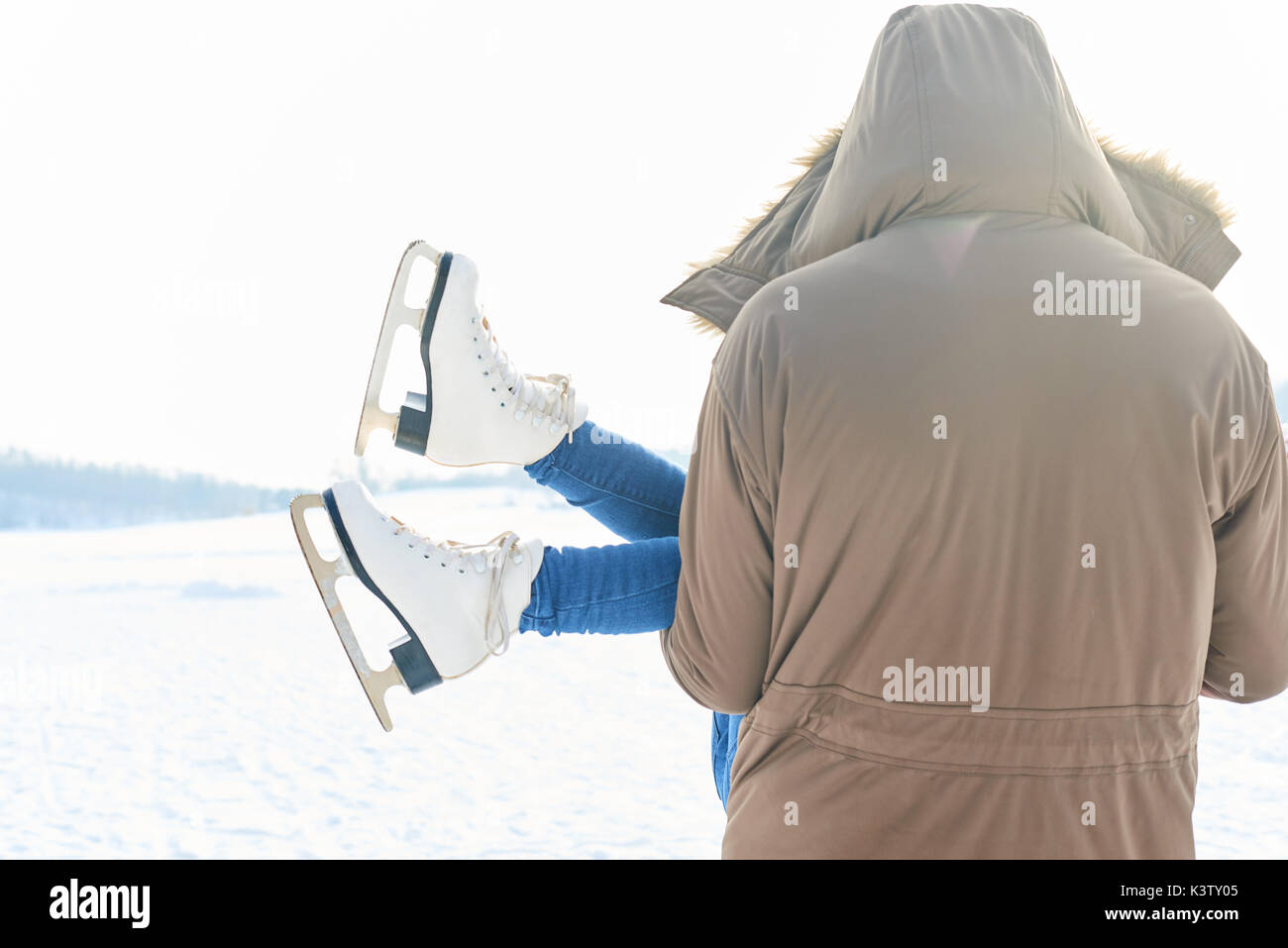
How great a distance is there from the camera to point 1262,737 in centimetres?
227

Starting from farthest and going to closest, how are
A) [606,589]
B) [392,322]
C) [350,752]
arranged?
[350,752] < [392,322] < [606,589]

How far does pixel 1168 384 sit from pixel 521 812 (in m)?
1.71

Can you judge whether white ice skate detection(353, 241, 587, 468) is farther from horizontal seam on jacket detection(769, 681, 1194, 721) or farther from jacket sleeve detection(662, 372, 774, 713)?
horizontal seam on jacket detection(769, 681, 1194, 721)

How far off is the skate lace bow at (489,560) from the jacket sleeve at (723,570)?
248mm

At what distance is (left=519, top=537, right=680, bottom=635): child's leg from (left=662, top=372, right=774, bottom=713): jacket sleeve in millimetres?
119

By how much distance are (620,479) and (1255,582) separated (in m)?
0.68

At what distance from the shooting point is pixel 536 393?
112cm

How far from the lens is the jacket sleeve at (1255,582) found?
72 centimetres

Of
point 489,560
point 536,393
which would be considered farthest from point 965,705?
point 536,393

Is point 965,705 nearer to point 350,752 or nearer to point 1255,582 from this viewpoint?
point 1255,582

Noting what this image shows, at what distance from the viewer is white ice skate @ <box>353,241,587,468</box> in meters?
1.08

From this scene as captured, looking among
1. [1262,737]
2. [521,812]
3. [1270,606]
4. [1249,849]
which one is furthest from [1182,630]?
[1262,737]
